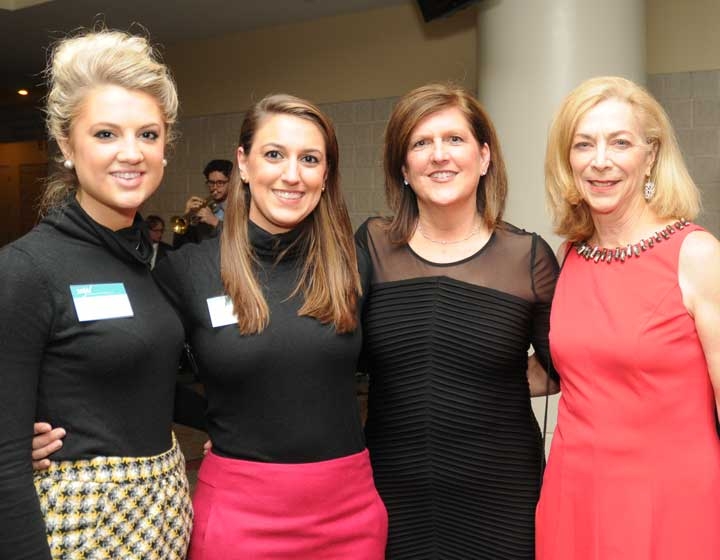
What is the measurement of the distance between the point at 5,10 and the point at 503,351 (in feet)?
24.6

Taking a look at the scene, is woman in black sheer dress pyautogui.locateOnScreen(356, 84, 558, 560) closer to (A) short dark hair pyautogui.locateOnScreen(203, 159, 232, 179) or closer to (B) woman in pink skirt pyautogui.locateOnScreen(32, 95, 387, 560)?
(B) woman in pink skirt pyautogui.locateOnScreen(32, 95, 387, 560)

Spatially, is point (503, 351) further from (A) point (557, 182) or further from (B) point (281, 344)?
(B) point (281, 344)

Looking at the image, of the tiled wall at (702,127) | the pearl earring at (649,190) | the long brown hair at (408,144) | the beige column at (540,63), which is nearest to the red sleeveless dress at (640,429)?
the pearl earring at (649,190)

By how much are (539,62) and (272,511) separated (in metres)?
4.03

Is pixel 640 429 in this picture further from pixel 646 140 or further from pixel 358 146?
pixel 358 146

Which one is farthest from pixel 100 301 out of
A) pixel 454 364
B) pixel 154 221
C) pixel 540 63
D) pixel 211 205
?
pixel 154 221

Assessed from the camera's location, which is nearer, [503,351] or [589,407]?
[589,407]

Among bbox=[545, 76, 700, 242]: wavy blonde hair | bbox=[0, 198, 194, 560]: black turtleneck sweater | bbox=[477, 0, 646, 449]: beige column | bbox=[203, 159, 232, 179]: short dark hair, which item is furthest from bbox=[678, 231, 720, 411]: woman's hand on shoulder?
bbox=[203, 159, 232, 179]: short dark hair

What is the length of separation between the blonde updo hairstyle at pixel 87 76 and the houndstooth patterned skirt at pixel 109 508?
59 centimetres

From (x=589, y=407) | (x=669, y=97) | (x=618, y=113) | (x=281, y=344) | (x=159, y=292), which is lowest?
(x=589, y=407)

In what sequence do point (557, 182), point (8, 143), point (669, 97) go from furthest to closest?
point (8, 143)
point (669, 97)
point (557, 182)

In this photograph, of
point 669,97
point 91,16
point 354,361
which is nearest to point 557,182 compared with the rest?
point 354,361

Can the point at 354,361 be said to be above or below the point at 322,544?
above

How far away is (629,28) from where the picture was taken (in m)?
5.14
